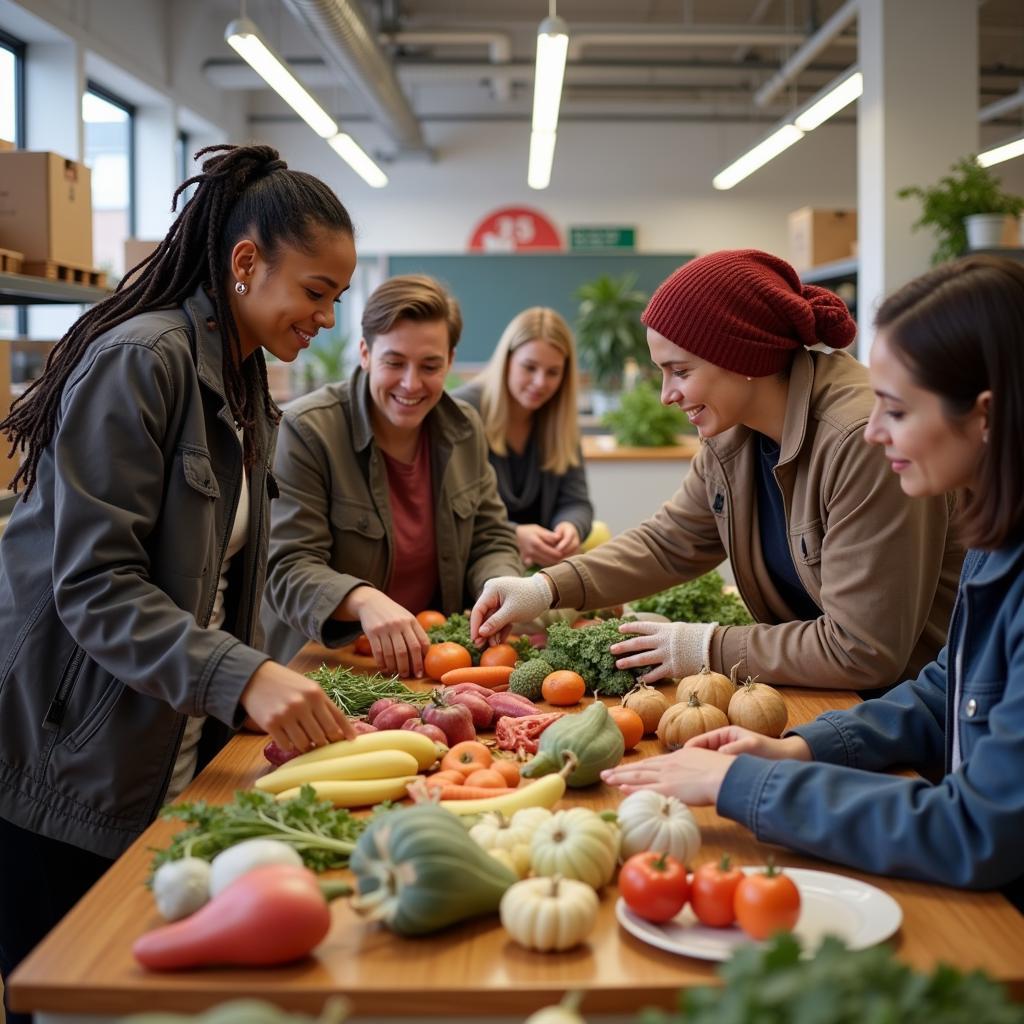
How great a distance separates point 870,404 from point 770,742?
2.78 feet

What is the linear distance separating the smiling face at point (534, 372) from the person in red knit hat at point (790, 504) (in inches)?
75.0

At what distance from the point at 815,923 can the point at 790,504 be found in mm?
1219

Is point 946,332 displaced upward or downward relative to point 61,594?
upward

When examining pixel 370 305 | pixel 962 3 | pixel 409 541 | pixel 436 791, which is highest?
pixel 962 3

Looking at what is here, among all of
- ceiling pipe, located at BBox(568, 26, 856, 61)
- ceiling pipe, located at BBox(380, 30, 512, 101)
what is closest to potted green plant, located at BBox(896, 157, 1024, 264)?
ceiling pipe, located at BBox(568, 26, 856, 61)

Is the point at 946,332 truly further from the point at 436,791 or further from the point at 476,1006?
the point at 476,1006

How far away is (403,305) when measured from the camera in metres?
2.92

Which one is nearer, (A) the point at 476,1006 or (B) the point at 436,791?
(A) the point at 476,1006

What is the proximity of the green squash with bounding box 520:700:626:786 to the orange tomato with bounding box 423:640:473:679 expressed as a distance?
679 millimetres

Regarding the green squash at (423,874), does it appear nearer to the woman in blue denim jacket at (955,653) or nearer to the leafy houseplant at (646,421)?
the woman in blue denim jacket at (955,653)

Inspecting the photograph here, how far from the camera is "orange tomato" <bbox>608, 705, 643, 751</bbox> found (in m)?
1.98

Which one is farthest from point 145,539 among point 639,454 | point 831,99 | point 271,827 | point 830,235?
point 830,235

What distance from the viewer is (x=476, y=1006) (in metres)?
1.20

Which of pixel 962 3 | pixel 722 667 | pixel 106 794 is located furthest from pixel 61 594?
pixel 962 3
